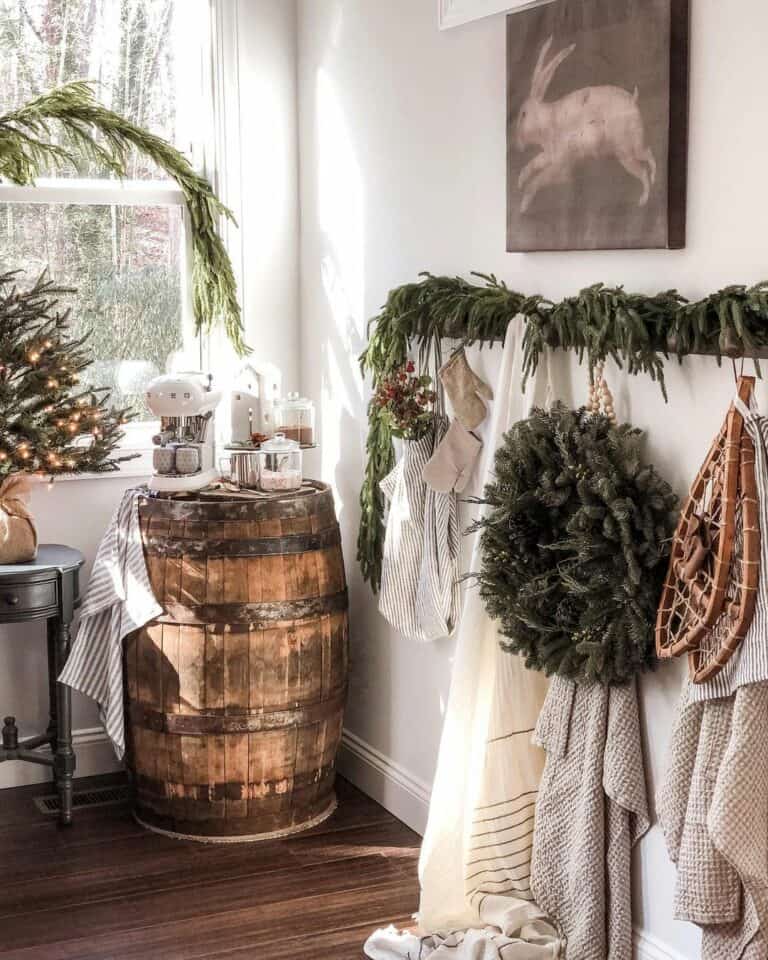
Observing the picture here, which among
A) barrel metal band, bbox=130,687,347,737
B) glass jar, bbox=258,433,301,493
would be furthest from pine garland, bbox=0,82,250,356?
barrel metal band, bbox=130,687,347,737

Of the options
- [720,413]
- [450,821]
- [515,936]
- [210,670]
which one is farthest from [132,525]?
[720,413]

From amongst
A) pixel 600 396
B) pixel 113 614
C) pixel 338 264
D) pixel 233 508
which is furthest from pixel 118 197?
pixel 600 396

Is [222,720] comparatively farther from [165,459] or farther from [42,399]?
[42,399]

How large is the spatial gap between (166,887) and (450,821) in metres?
0.69

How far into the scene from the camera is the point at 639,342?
223cm

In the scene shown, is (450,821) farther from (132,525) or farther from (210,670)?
(132,525)

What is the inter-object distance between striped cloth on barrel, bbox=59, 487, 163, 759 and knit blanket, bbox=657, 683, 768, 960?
1.40 m

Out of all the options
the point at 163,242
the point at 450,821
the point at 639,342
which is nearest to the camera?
the point at 639,342

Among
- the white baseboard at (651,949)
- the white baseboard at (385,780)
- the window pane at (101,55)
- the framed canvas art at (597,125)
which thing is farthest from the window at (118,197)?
the white baseboard at (651,949)

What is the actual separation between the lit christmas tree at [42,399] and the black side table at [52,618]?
10.0 inches

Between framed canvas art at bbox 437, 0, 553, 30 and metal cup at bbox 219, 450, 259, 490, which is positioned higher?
framed canvas art at bbox 437, 0, 553, 30

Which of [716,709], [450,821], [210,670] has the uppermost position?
[716,709]

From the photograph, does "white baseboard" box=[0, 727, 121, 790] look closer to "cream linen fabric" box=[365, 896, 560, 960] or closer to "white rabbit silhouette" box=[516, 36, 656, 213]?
"cream linen fabric" box=[365, 896, 560, 960]

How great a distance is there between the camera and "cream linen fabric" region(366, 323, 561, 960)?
8.48 ft
